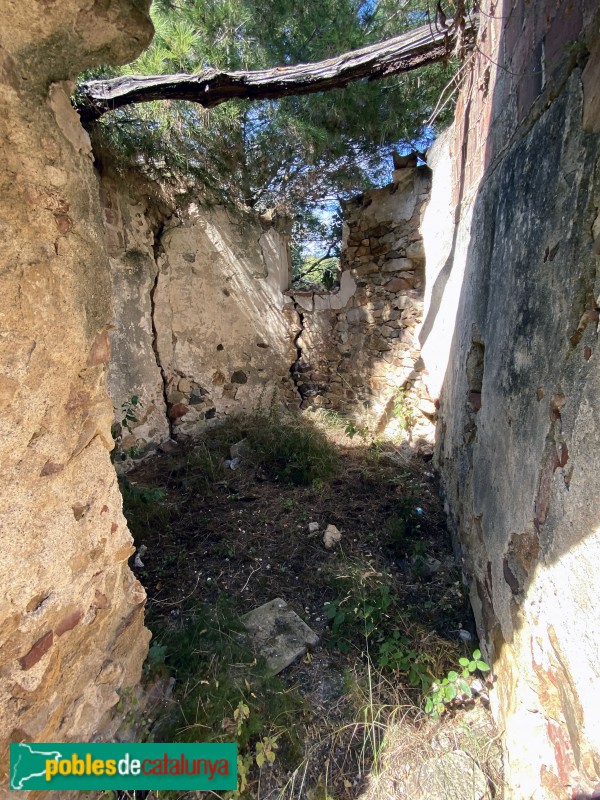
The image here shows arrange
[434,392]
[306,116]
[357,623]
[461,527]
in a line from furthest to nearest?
[306,116]
[434,392]
[461,527]
[357,623]

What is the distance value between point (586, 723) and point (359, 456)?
2.55 m

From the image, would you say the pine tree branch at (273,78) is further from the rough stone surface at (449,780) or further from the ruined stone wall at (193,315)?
the rough stone surface at (449,780)

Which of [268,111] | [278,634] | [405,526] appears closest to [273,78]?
[268,111]

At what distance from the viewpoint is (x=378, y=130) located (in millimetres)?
4262

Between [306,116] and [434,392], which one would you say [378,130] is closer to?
[306,116]

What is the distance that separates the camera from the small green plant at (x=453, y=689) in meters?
1.49

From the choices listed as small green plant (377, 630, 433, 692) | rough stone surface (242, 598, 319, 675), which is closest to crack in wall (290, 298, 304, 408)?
rough stone surface (242, 598, 319, 675)

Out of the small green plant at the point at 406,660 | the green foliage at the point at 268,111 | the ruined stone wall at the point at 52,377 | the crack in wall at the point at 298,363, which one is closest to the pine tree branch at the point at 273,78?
the green foliage at the point at 268,111

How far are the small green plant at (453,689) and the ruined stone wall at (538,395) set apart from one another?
0.10m

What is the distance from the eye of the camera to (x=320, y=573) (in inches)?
87.3

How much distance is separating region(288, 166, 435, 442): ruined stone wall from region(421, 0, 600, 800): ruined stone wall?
53.8 inches

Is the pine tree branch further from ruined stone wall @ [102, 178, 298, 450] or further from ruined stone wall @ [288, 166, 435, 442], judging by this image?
ruined stone wall @ [288, 166, 435, 442]

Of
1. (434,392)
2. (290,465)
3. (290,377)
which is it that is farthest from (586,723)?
(290,377)

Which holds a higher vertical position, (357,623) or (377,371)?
(377,371)
